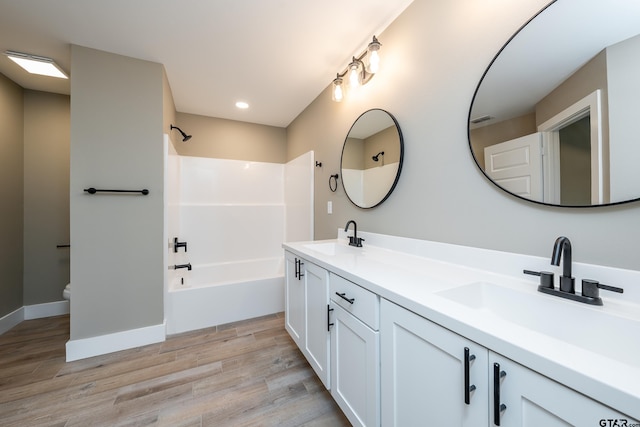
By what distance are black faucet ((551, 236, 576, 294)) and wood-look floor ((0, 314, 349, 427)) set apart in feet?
4.10

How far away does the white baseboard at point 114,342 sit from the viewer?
1880 millimetres

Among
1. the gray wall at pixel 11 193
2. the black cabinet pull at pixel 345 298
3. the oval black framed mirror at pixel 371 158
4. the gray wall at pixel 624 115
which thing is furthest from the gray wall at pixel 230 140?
the gray wall at pixel 624 115

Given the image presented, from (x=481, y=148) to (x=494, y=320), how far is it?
81cm

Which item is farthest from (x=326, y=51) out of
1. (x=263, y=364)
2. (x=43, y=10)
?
(x=263, y=364)

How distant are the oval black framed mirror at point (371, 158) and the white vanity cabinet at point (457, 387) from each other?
39.1 inches

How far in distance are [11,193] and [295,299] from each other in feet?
9.75

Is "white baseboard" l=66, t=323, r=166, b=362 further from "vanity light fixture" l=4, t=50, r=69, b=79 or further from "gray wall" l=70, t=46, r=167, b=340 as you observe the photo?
"vanity light fixture" l=4, t=50, r=69, b=79

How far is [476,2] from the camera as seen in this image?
114 cm

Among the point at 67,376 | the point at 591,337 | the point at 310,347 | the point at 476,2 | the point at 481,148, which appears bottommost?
the point at 67,376

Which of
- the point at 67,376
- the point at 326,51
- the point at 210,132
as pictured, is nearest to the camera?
the point at 67,376

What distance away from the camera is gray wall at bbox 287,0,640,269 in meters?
0.84

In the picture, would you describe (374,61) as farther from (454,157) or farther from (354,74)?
(454,157)

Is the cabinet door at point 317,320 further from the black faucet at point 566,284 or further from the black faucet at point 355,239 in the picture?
the black faucet at point 566,284

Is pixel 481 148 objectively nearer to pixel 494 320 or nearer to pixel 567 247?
pixel 567 247
